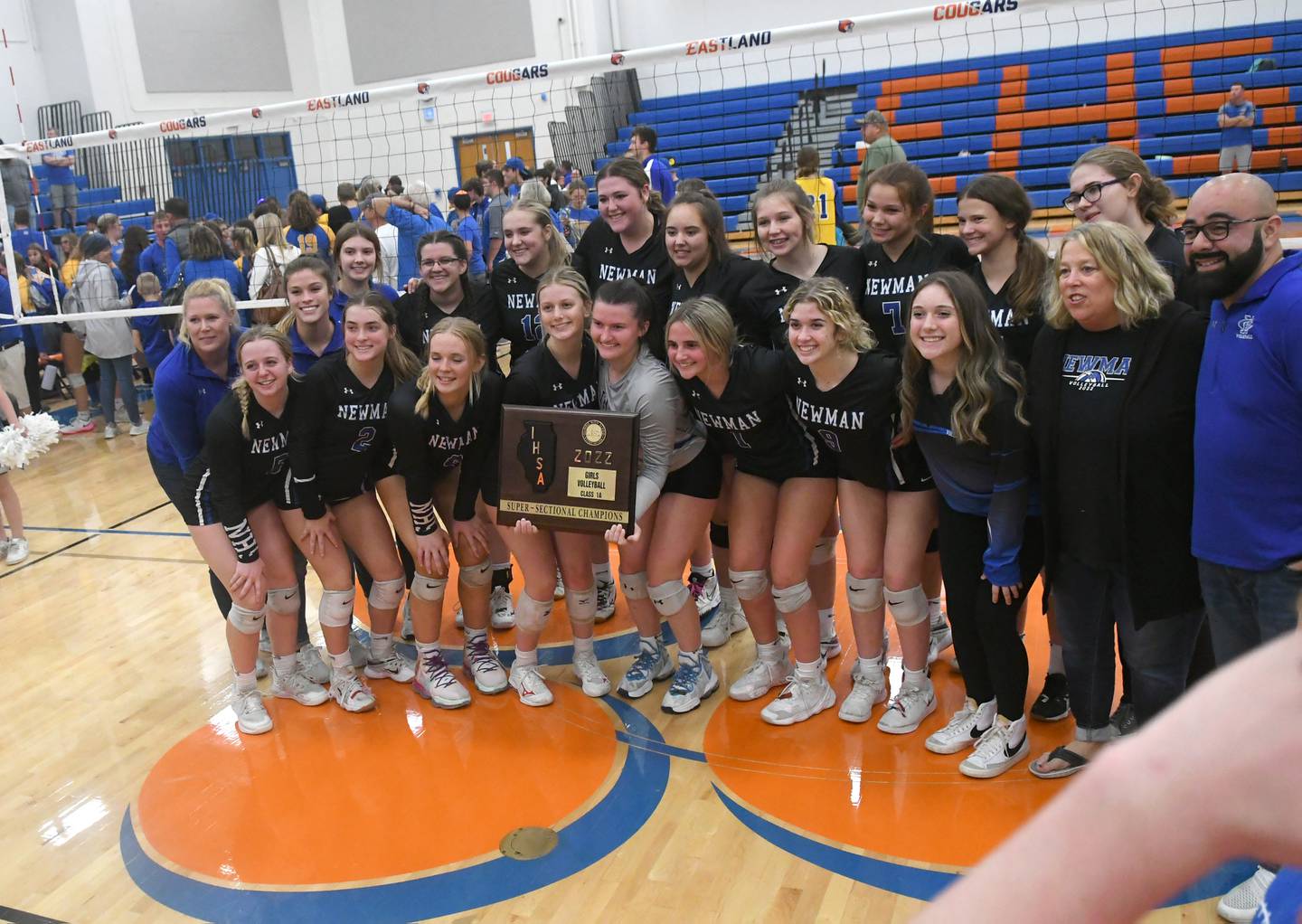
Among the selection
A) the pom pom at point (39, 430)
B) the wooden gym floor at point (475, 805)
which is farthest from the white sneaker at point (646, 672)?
the pom pom at point (39, 430)

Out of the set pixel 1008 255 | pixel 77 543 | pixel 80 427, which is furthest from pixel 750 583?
pixel 80 427

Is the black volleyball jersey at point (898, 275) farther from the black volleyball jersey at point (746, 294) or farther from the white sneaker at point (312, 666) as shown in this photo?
the white sneaker at point (312, 666)

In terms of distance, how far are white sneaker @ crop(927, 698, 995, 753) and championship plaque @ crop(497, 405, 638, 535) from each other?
124 centimetres

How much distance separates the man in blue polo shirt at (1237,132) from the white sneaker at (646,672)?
9465mm

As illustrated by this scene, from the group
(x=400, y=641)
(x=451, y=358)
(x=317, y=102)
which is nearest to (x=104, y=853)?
(x=400, y=641)

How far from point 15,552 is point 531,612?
3705mm

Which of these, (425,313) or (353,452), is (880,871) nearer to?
(353,452)

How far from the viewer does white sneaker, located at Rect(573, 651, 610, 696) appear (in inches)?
161

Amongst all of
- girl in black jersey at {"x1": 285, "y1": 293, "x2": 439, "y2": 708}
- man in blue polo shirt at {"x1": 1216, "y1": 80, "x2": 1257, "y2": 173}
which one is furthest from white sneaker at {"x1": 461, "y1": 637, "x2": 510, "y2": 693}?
man in blue polo shirt at {"x1": 1216, "y1": 80, "x2": 1257, "y2": 173}

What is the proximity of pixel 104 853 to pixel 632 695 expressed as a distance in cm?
183

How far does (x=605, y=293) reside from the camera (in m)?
3.60

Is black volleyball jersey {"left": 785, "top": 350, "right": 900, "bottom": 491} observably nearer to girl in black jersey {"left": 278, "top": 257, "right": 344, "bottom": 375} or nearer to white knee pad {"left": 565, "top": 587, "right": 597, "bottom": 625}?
white knee pad {"left": 565, "top": 587, "right": 597, "bottom": 625}

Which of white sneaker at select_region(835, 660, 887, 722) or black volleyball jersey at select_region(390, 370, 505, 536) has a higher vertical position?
black volleyball jersey at select_region(390, 370, 505, 536)

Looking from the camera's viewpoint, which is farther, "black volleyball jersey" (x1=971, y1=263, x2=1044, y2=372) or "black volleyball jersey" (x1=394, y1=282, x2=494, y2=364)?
"black volleyball jersey" (x1=394, y1=282, x2=494, y2=364)
